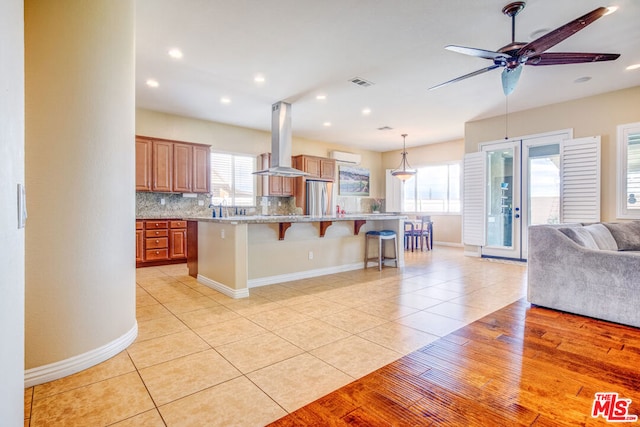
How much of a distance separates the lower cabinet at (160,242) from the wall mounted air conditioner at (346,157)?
4644 mm

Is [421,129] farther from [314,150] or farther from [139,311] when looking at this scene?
[139,311]

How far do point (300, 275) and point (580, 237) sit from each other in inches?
133

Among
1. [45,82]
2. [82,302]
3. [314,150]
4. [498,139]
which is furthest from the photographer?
[314,150]

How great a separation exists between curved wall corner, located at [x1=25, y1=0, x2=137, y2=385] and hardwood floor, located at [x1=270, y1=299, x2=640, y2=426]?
1539mm

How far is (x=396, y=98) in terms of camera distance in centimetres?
549

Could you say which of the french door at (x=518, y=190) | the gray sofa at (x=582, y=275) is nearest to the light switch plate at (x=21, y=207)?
the gray sofa at (x=582, y=275)

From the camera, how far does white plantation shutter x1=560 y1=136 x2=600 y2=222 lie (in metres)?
5.29

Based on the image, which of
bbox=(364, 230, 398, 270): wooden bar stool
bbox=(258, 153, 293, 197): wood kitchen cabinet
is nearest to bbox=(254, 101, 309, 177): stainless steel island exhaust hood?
bbox=(364, 230, 398, 270): wooden bar stool

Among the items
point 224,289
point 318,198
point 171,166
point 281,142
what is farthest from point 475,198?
point 171,166

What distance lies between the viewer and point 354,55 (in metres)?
4.00

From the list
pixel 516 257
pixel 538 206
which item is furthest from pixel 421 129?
pixel 516 257

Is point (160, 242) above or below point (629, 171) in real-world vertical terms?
below

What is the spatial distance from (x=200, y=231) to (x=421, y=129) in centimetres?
555

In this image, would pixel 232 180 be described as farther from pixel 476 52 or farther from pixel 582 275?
pixel 582 275
